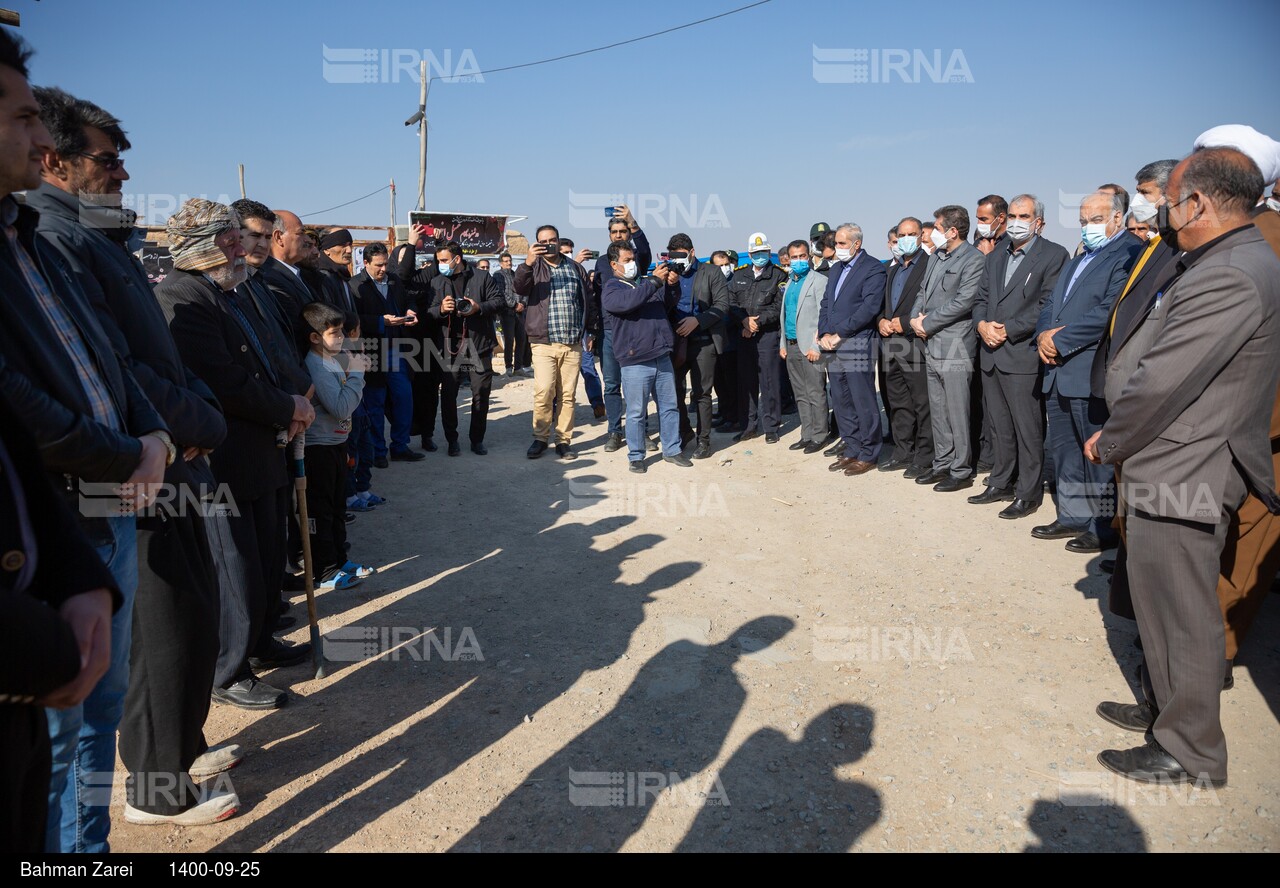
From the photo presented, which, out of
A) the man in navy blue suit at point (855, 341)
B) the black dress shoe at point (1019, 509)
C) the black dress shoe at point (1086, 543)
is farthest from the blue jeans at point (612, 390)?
the black dress shoe at point (1086, 543)

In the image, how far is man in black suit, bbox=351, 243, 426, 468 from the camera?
778 cm

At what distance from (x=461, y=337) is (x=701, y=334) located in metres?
2.77

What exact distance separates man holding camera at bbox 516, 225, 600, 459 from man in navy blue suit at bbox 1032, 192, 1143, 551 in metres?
4.61

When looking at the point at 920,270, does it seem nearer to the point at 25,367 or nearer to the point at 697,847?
the point at 697,847

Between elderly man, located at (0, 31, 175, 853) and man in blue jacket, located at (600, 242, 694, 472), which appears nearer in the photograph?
elderly man, located at (0, 31, 175, 853)

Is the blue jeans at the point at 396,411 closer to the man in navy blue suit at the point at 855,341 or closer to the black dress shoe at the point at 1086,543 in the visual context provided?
the man in navy blue suit at the point at 855,341

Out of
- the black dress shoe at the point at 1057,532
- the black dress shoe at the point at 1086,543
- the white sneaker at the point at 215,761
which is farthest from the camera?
the black dress shoe at the point at 1057,532

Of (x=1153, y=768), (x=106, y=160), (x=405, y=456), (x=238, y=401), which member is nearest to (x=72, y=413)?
(x=106, y=160)

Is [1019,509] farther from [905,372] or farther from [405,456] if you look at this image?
[405,456]

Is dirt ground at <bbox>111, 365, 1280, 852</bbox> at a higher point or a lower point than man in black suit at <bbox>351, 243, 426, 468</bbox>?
lower

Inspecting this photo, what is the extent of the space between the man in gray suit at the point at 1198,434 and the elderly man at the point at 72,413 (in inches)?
129

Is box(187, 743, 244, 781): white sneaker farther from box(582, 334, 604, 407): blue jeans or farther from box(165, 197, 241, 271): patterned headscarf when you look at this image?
box(582, 334, 604, 407): blue jeans

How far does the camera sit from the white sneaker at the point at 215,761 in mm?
3037

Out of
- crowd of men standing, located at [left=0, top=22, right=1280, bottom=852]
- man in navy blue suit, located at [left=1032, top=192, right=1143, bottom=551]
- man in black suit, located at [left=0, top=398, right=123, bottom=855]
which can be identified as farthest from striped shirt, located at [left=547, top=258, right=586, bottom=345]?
man in black suit, located at [left=0, top=398, right=123, bottom=855]
